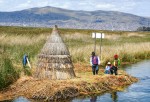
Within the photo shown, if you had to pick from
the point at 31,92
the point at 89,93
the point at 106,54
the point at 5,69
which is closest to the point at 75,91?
the point at 89,93

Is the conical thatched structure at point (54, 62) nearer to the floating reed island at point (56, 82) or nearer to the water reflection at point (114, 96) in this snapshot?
the floating reed island at point (56, 82)

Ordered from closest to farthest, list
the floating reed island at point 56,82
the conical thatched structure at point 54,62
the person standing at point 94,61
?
the floating reed island at point 56,82, the conical thatched structure at point 54,62, the person standing at point 94,61

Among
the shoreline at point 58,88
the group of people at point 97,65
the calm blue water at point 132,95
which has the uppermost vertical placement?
the group of people at point 97,65

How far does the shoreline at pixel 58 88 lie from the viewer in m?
17.5

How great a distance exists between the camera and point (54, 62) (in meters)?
19.8

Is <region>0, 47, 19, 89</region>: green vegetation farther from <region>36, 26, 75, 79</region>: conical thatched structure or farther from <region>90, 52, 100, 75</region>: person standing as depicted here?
<region>90, 52, 100, 75</region>: person standing

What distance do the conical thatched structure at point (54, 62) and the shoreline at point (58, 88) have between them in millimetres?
583

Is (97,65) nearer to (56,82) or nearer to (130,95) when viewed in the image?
(130,95)

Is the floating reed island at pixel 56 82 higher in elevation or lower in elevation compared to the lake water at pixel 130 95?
higher

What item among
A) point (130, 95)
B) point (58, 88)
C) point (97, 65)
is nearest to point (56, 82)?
point (58, 88)

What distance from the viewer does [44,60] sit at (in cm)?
1995

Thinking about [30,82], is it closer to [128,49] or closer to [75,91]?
[75,91]

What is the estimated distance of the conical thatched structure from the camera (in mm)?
19656

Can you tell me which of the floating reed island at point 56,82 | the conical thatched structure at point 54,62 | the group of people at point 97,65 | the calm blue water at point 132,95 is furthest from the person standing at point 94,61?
the calm blue water at point 132,95
